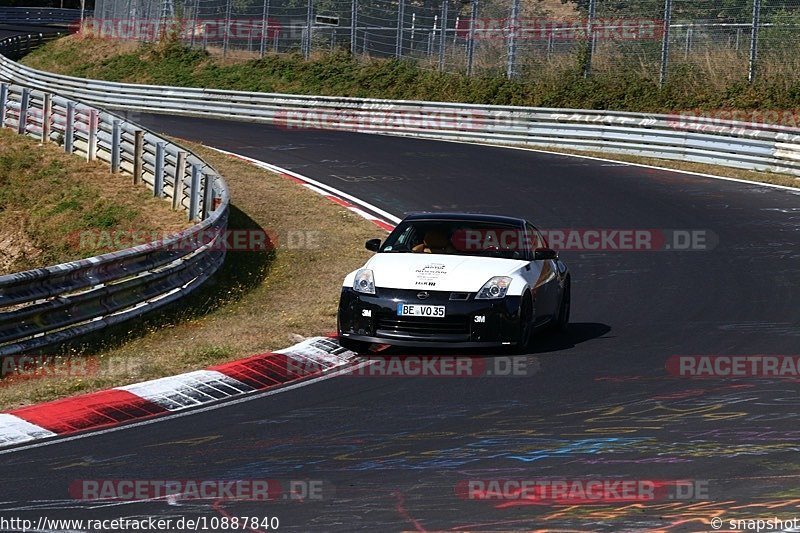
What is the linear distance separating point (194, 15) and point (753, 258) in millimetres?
37714

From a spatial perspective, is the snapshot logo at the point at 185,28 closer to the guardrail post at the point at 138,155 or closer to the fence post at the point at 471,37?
the fence post at the point at 471,37

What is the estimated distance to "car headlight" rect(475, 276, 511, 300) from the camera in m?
11.6

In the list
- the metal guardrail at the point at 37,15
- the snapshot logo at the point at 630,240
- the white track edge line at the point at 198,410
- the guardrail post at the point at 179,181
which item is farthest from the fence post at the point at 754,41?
the metal guardrail at the point at 37,15

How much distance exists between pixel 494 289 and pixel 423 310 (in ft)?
2.33

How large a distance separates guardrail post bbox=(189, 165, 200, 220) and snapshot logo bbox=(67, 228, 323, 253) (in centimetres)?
50

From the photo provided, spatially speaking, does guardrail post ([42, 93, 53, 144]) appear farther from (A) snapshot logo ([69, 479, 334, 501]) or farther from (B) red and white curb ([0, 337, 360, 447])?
(A) snapshot logo ([69, 479, 334, 501])

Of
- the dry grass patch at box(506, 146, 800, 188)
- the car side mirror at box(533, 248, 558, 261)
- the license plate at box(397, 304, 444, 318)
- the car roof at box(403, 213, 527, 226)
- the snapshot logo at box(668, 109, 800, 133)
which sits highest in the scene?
the snapshot logo at box(668, 109, 800, 133)

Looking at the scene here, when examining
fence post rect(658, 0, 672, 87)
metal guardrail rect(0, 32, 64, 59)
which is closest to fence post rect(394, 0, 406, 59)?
fence post rect(658, 0, 672, 87)

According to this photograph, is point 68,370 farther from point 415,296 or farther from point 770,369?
point 770,369

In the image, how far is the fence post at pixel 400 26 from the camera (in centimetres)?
4156

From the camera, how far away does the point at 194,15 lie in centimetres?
Result: 5162

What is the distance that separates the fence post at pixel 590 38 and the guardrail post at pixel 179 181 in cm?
1763

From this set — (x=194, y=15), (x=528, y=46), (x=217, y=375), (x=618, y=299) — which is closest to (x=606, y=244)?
(x=618, y=299)

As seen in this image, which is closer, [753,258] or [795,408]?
[795,408]
